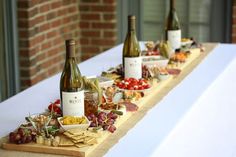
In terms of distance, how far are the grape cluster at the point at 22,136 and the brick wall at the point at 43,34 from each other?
2217mm

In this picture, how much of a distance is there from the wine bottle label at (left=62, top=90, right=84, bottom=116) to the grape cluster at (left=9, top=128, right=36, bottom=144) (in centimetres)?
15

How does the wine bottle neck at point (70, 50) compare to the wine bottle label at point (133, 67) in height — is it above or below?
above

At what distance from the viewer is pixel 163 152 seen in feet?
6.01

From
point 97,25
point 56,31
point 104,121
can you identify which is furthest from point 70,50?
point 97,25

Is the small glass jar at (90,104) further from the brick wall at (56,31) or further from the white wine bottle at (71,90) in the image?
the brick wall at (56,31)

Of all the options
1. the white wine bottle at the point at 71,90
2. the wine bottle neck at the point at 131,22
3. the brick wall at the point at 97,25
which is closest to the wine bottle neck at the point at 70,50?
the white wine bottle at the point at 71,90

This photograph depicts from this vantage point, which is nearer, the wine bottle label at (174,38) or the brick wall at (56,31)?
the wine bottle label at (174,38)

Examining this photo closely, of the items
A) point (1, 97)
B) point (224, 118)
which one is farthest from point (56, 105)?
point (1, 97)

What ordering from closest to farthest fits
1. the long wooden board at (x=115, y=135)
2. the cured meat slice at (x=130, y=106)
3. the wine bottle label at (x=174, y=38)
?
the long wooden board at (x=115, y=135) → the cured meat slice at (x=130, y=106) → the wine bottle label at (x=174, y=38)

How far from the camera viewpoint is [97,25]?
4719 millimetres

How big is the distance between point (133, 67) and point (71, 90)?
54cm

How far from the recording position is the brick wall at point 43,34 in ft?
12.9

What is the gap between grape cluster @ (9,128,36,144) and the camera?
175cm

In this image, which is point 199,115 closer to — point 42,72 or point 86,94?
point 86,94
